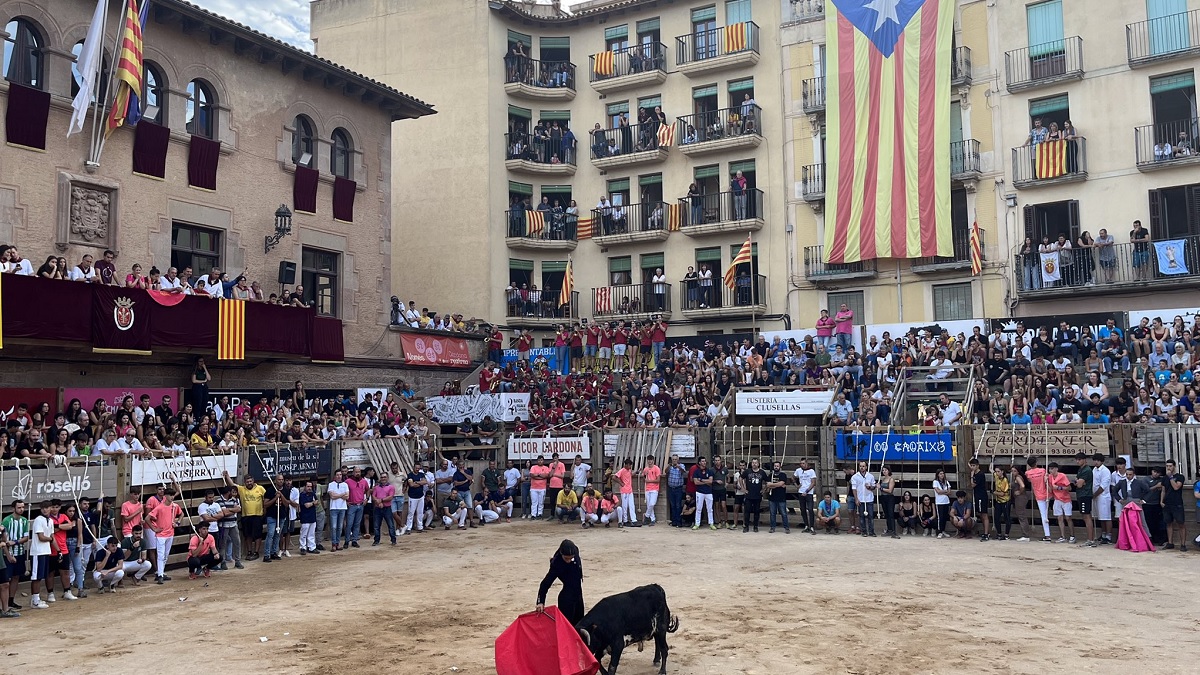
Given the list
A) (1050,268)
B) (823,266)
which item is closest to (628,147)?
(823,266)

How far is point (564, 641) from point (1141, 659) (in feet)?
22.1

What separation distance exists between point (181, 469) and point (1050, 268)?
25.8 metres

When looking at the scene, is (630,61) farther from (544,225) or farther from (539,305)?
(539,305)

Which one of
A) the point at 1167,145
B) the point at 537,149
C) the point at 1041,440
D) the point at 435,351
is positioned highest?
the point at 537,149

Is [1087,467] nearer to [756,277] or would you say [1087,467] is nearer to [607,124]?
[756,277]

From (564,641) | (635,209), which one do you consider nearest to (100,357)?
(564,641)

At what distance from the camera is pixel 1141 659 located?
10961mm

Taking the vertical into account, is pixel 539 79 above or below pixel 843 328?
above

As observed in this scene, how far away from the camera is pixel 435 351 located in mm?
33688

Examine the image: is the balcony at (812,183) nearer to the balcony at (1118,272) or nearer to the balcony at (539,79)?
the balcony at (1118,272)

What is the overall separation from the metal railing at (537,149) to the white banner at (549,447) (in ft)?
51.2

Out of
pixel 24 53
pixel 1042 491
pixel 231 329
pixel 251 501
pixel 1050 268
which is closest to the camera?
pixel 251 501

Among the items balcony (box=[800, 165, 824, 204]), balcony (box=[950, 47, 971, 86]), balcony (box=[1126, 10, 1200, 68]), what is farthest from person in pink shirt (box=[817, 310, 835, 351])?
balcony (box=[1126, 10, 1200, 68])

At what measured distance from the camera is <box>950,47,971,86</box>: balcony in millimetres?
32656
